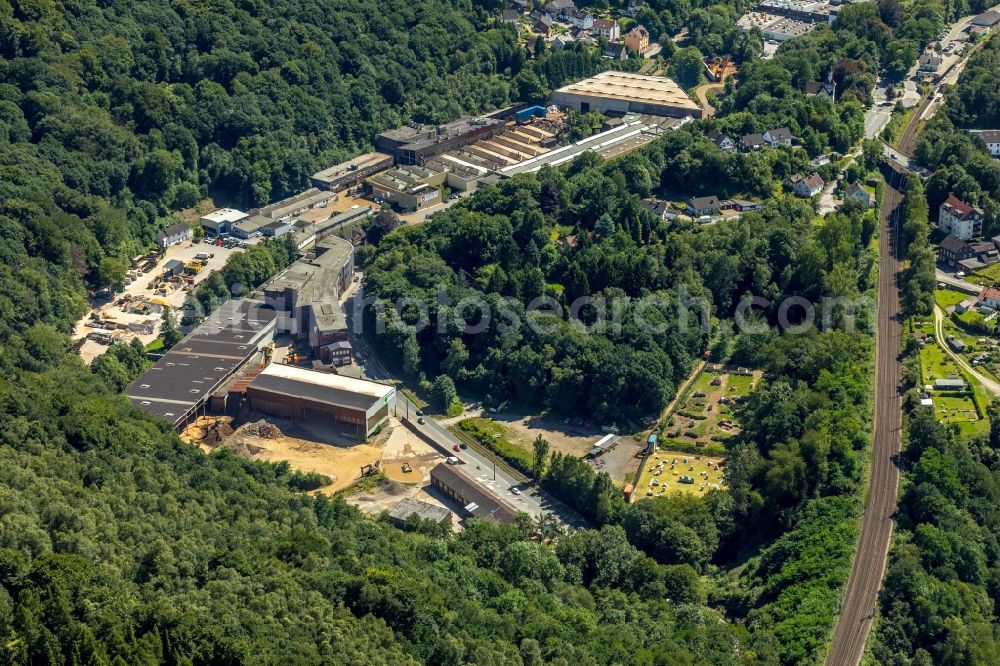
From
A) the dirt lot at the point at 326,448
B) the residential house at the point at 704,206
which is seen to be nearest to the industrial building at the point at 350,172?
the residential house at the point at 704,206

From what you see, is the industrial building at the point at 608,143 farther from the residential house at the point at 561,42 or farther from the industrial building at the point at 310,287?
the industrial building at the point at 310,287

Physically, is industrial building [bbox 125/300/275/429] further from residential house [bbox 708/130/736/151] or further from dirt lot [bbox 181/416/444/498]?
residential house [bbox 708/130/736/151]

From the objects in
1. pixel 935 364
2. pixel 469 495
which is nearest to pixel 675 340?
pixel 935 364

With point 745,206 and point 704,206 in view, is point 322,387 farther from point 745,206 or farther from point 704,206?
point 745,206

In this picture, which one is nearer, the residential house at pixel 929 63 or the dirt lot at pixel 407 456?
the dirt lot at pixel 407 456

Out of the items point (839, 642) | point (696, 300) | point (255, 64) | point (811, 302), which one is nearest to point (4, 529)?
point (839, 642)

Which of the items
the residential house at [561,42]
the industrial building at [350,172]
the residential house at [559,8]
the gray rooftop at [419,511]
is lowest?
the gray rooftop at [419,511]
